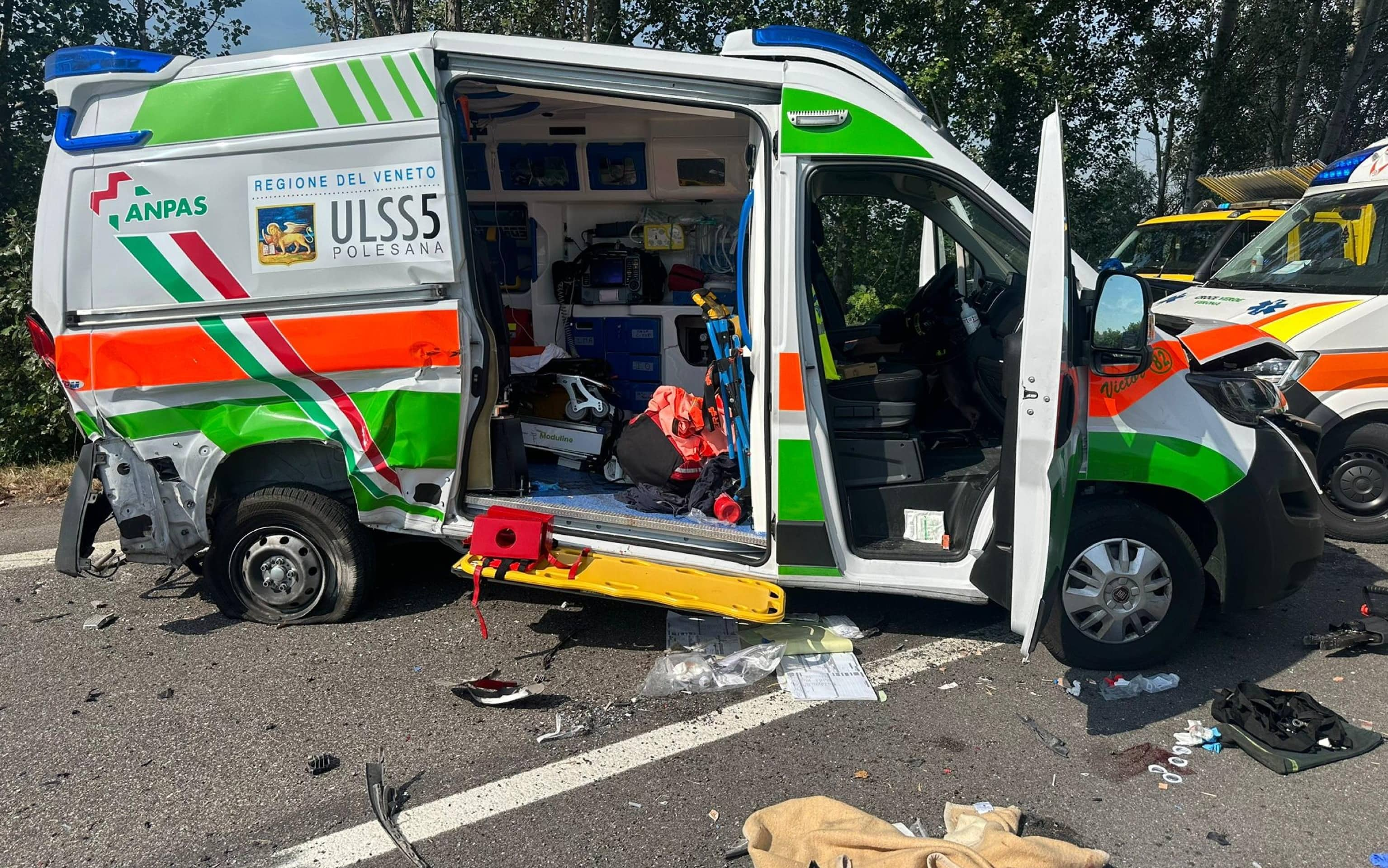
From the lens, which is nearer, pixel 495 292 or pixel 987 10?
pixel 495 292

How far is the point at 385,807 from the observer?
9.29 ft

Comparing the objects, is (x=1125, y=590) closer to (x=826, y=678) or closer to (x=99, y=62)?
(x=826, y=678)

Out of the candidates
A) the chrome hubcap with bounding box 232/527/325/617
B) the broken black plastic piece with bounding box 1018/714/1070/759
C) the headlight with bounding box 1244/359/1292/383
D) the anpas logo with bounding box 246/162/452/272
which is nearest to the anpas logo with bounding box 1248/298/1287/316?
the headlight with bounding box 1244/359/1292/383

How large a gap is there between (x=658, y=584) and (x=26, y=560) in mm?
4088

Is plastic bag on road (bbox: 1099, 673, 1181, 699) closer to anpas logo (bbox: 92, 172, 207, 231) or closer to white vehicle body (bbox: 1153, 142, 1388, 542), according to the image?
white vehicle body (bbox: 1153, 142, 1388, 542)

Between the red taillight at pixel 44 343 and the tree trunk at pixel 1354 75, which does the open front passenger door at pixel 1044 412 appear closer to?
the red taillight at pixel 44 343

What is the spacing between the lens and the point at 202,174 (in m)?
3.70

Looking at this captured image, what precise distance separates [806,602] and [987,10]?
29.1ft

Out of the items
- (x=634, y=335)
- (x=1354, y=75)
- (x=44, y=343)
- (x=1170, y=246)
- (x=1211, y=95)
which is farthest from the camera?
(x=1354, y=75)

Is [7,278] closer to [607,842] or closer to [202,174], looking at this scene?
[202,174]

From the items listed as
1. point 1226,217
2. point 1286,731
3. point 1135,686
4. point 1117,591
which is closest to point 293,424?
point 1117,591

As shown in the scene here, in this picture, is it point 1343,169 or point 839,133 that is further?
point 1343,169

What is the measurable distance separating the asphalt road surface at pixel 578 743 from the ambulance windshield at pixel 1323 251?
6.87ft

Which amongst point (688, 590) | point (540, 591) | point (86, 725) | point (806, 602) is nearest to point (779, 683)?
point (688, 590)
